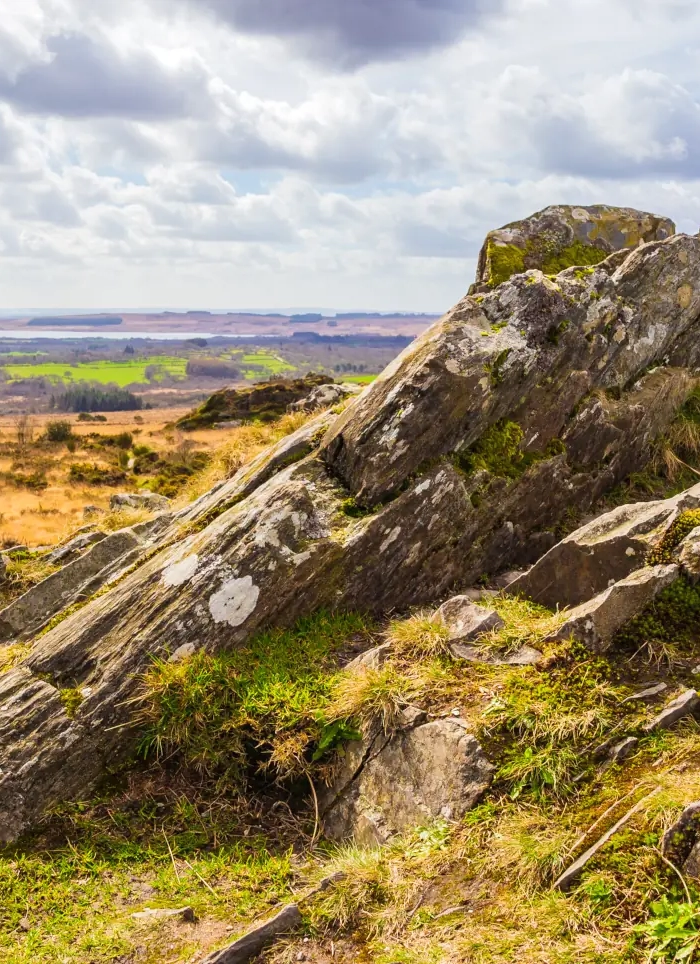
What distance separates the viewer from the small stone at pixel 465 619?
8.16 metres

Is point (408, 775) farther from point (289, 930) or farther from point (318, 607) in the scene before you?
point (318, 607)

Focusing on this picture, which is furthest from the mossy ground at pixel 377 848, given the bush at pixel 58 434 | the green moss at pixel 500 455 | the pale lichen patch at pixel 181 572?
the bush at pixel 58 434

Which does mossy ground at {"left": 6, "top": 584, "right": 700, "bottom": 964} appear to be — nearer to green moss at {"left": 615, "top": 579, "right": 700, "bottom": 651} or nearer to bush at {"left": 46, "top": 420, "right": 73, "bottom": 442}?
green moss at {"left": 615, "top": 579, "right": 700, "bottom": 651}

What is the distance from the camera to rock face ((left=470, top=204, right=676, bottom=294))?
13805 mm

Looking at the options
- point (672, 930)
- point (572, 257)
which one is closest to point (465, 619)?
point (672, 930)

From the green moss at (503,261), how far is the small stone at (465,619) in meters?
7.05

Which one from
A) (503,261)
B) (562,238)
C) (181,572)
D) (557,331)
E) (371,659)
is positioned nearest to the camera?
(371,659)

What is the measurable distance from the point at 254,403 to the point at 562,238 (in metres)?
38.2

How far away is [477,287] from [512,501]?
488cm

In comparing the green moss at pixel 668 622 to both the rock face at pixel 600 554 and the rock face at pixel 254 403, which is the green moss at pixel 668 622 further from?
the rock face at pixel 254 403

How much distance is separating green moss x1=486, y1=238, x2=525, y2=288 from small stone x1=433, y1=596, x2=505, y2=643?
23.1 feet

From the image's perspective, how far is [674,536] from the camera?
8.07 metres

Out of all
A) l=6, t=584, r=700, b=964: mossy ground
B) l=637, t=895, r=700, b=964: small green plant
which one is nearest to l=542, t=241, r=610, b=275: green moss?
l=6, t=584, r=700, b=964: mossy ground

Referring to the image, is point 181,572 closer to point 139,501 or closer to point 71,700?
point 71,700
